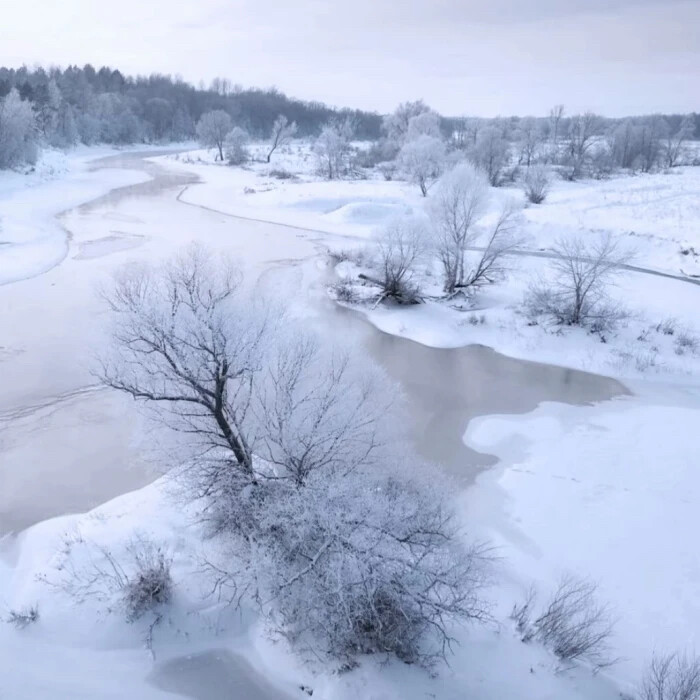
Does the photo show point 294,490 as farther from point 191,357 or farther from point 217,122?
point 217,122

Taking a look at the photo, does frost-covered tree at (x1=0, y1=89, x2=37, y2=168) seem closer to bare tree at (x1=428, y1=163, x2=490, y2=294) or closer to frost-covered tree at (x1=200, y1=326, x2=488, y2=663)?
bare tree at (x1=428, y1=163, x2=490, y2=294)

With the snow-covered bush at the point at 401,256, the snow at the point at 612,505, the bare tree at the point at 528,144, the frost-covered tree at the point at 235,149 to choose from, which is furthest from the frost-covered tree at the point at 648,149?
the snow at the point at 612,505

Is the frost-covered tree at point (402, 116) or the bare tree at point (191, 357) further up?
the frost-covered tree at point (402, 116)

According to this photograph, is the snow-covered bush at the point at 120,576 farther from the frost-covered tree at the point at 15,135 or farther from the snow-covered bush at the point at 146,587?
the frost-covered tree at the point at 15,135

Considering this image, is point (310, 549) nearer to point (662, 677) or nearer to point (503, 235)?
point (662, 677)

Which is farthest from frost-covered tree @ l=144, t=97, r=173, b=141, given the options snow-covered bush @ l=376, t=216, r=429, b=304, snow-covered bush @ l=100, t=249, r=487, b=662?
snow-covered bush @ l=100, t=249, r=487, b=662

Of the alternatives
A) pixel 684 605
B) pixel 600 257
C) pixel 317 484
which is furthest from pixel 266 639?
pixel 600 257
